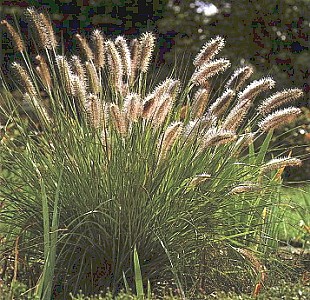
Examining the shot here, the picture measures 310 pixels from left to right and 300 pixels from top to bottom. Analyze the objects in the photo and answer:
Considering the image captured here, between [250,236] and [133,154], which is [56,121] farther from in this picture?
[250,236]

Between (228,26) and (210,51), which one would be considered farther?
(228,26)

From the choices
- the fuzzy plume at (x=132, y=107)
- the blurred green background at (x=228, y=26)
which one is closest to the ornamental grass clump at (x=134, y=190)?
the fuzzy plume at (x=132, y=107)

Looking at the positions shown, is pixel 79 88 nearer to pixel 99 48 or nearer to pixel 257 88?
pixel 99 48

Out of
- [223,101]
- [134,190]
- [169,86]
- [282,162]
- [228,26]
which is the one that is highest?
[228,26]

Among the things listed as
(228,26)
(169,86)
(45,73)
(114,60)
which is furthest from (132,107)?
(228,26)

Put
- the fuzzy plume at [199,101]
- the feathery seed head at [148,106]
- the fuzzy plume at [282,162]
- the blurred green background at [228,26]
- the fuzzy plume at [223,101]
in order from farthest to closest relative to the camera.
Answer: the blurred green background at [228,26] → the fuzzy plume at [199,101] → the fuzzy plume at [223,101] → the fuzzy plume at [282,162] → the feathery seed head at [148,106]

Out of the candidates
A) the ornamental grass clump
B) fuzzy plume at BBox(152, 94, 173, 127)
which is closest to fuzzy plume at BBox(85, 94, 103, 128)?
the ornamental grass clump

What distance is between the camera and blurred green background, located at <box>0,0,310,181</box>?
11812 millimetres

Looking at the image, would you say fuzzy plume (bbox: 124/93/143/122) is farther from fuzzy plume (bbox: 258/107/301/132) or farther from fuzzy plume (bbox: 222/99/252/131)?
fuzzy plume (bbox: 258/107/301/132)

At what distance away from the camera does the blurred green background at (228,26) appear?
11.8 m

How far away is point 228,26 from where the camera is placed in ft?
39.8

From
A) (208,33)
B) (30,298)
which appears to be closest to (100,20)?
(208,33)

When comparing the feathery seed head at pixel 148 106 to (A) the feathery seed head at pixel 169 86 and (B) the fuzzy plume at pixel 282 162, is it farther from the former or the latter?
(B) the fuzzy plume at pixel 282 162

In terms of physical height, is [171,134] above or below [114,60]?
below
